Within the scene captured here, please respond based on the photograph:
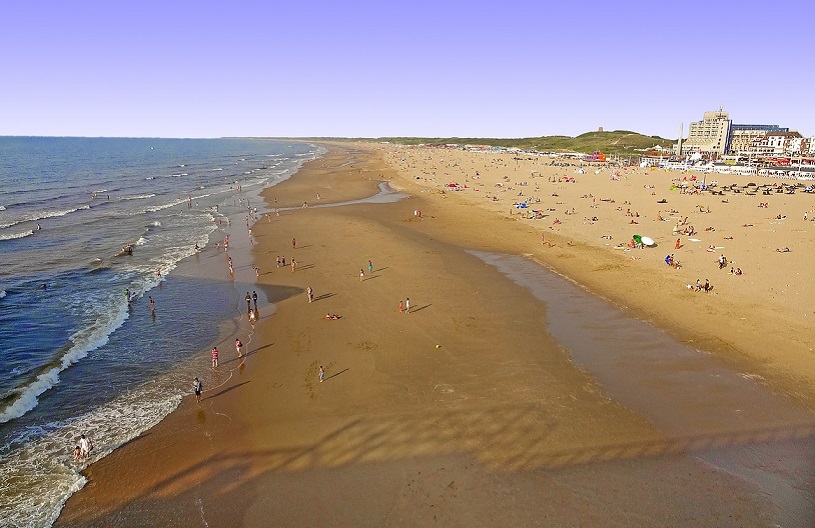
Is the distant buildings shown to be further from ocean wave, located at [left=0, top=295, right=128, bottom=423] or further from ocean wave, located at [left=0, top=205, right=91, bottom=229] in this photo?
ocean wave, located at [left=0, top=295, right=128, bottom=423]

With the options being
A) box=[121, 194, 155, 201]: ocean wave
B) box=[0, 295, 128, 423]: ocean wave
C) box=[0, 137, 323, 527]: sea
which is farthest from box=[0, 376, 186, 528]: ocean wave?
box=[121, 194, 155, 201]: ocean wave

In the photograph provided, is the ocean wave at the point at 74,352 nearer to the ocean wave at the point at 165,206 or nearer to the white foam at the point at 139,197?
the ocean wave at the point at 165,206

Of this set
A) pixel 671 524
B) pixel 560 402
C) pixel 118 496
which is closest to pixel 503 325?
pixel 560 402

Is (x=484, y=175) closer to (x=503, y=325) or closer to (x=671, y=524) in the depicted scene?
(x=503, y=325)

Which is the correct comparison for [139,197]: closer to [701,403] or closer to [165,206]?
[165,206]

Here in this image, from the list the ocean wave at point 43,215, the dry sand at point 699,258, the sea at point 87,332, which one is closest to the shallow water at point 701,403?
the dry sand at point 699,258
